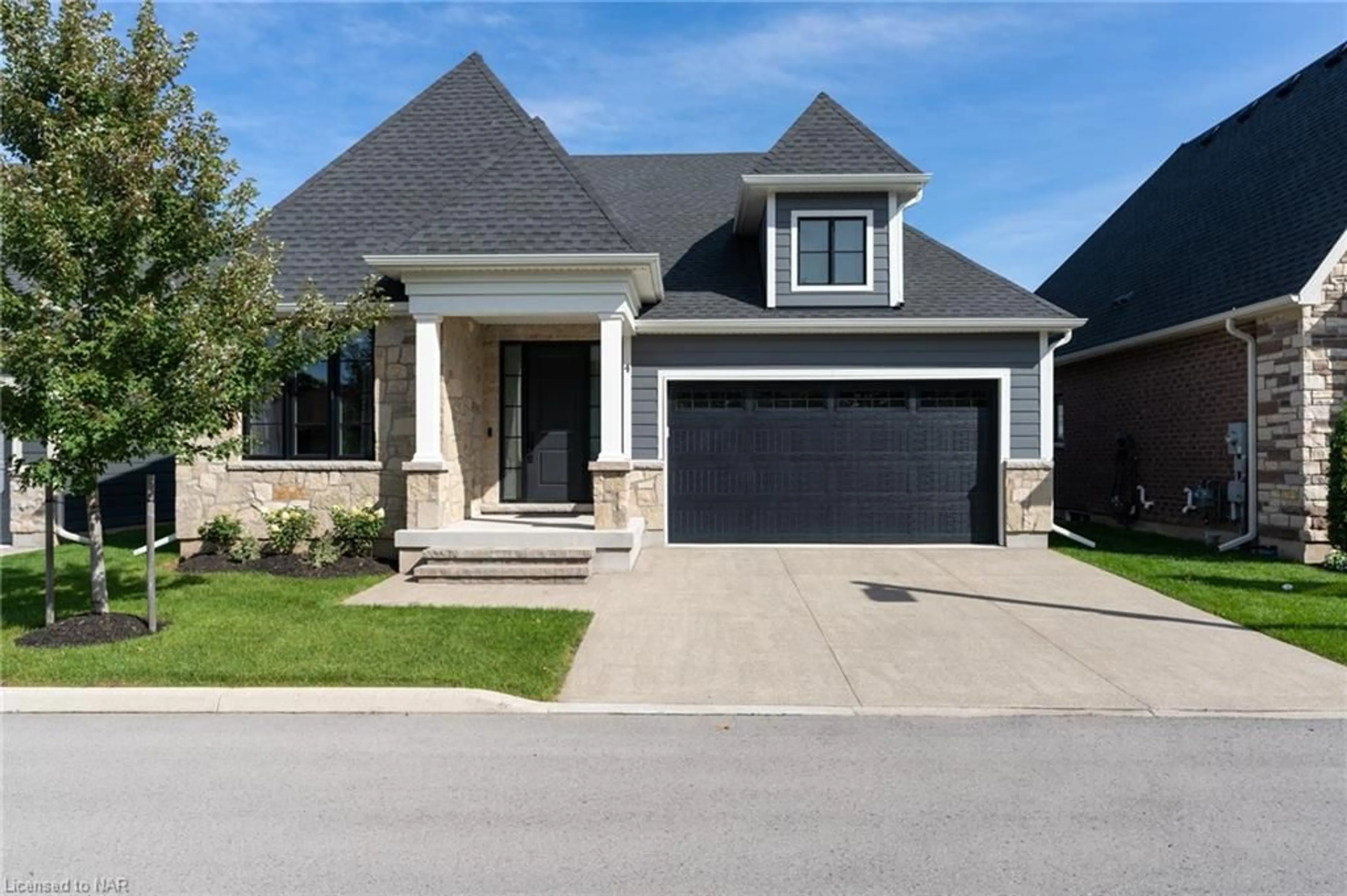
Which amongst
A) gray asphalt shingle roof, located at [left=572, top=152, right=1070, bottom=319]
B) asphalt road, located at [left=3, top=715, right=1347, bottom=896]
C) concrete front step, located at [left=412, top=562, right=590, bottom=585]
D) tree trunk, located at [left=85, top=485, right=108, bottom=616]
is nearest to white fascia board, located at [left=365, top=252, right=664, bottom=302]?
gray asphalt shingle roof, located at [left=572, top=152, right=1070, bottom=319]

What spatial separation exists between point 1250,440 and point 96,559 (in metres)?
14.3

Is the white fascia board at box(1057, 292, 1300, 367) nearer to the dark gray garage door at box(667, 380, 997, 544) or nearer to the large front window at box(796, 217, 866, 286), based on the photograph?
the dark gray garage door at box(667, 380, 997, 544)

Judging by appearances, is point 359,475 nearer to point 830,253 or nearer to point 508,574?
point 508,574

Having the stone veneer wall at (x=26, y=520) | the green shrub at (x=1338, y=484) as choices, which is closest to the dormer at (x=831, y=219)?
the green shrub at (x=1338, y=484)

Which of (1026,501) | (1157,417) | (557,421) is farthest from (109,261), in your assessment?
(1157,417)

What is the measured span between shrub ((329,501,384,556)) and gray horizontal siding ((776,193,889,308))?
6741 millimetres

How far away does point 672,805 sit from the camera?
4105mm

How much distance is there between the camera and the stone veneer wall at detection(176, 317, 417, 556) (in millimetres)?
11688

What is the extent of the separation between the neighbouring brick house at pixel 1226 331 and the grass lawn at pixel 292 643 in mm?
10094

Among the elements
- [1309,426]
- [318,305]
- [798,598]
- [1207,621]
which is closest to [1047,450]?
[1309,426]

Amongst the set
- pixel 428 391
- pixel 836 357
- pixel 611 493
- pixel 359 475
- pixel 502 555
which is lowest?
pixel 502 555

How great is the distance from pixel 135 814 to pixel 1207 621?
851 cm

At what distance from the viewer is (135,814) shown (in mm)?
3969

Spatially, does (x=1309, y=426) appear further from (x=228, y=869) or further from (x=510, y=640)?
(x=228, y=869)
